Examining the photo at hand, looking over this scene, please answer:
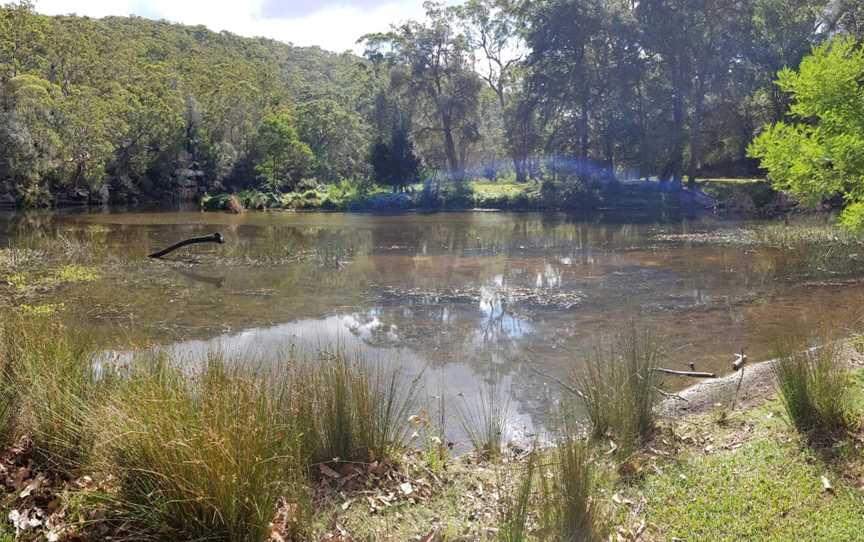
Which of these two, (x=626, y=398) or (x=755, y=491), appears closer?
(x=755, y=491)

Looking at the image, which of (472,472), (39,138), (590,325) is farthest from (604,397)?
(39,138)

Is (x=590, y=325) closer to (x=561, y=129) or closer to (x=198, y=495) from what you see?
(x=198, y=495)

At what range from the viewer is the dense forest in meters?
38.0

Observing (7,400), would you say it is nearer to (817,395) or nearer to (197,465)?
(197,465)

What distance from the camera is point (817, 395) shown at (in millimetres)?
4883

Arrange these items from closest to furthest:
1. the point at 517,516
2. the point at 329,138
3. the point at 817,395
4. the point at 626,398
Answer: the point at 517,516 → the point at 817,395 → the point at 626,398 → the point at 329,138

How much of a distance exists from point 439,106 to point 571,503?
46.4m

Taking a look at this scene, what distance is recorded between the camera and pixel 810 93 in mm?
6176

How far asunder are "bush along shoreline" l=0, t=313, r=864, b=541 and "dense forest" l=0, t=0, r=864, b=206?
31.4 metres

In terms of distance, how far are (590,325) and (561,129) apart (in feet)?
116

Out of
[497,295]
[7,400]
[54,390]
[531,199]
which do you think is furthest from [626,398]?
[531,199]

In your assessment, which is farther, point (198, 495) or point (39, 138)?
point (39, 138)

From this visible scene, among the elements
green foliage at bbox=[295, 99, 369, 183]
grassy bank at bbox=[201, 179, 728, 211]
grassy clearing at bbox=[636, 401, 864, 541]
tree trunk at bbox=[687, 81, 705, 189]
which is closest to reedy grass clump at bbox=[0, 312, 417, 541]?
grassy clearing at bbox=[636, 401, 864, 541]

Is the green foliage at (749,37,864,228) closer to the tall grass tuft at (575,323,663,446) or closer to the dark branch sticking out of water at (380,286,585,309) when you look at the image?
the tall grass tuft at (575,323,663,446)
